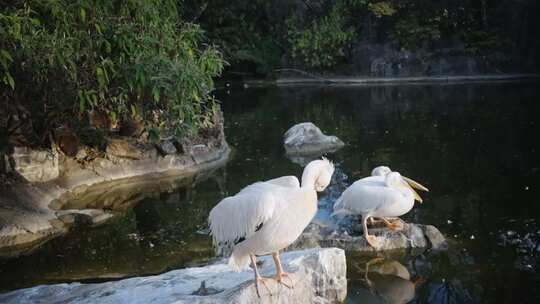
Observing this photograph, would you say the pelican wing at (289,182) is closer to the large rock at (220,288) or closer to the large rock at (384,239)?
the large rock at (220,288)

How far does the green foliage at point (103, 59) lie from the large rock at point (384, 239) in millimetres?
2466

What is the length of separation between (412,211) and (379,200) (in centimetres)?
132

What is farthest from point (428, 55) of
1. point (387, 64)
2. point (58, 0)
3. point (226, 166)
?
point (58, 0)

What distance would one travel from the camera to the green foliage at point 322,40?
25734 mm

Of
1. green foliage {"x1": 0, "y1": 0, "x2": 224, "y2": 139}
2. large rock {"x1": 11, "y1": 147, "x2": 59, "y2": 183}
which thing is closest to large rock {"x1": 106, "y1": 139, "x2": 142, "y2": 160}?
large rock {"x1": 11, "y1": 147, "x2": 59, "y2": 183}

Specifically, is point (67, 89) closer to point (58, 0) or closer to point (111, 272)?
point (58, 0)

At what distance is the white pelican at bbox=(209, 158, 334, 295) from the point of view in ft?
12.4

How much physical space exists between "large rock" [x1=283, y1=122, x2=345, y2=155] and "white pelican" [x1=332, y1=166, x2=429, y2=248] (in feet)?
14.9

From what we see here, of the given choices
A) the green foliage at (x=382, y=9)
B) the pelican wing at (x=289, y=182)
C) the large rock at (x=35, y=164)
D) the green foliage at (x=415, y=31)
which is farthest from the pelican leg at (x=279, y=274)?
the green foliage at (x=382, y=9)

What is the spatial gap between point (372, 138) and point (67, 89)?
690 centimetres

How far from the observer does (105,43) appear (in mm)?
7250

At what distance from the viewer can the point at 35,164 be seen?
8484 millimetres

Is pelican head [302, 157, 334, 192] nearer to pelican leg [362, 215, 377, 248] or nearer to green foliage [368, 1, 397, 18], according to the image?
pelican leg [362, 215, 377, 248]

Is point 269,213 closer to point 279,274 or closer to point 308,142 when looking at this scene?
point 279,274
